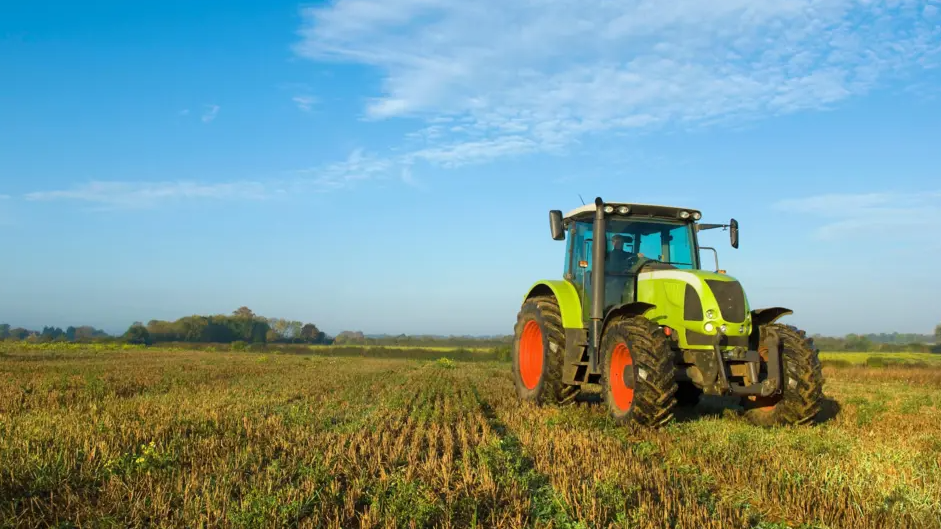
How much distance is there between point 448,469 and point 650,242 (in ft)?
16.4

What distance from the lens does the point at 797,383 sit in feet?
22.9

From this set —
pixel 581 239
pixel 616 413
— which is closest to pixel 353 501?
pixel 616 413

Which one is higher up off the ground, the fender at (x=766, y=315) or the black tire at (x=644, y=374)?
the fender at (x=766, y=315)

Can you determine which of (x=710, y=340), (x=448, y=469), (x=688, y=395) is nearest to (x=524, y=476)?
(x=448, y=469)

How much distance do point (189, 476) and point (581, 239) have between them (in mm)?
6316

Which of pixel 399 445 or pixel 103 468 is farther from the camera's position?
pixel 399 445

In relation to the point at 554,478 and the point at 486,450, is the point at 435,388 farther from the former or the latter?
the point at 554,478

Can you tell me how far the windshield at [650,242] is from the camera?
28.0 feet

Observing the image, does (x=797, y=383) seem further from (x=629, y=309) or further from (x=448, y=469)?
(x=448, y=469)

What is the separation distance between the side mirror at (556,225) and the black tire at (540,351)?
4.30ft

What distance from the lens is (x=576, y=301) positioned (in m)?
8.66

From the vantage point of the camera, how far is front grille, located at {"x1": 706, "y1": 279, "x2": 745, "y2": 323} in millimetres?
7098

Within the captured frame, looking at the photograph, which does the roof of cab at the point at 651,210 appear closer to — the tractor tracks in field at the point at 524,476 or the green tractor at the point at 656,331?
the green tractor at the point at 656,331

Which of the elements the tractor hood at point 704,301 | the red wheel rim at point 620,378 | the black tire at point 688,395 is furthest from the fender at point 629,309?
the black tire at point 688,395
